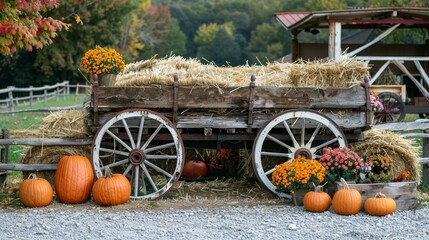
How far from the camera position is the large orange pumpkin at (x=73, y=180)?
26.4 ft

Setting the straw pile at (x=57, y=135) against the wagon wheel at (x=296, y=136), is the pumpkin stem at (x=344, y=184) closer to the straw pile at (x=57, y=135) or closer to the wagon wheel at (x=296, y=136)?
the wagon wheel at (x=296, y=136)

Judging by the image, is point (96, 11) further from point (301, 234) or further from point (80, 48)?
point (301, 234)

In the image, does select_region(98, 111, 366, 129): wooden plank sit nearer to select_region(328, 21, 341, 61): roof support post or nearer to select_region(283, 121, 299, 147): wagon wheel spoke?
select_region(283, 121, 299, 147): wagon wheel spoke

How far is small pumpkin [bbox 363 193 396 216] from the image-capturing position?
287 inches

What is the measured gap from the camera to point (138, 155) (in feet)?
27.3

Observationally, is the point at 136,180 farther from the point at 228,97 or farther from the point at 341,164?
the point at 341,164

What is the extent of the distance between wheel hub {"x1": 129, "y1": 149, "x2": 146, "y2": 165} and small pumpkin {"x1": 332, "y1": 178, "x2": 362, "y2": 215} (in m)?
2.29

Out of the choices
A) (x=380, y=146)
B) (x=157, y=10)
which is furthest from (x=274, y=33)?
(x=380, y=146)

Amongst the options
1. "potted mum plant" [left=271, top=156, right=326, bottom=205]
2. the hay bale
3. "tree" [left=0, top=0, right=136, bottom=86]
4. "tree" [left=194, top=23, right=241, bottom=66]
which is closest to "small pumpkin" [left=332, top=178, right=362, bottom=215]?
"potted mum plant" [left=271, top=156, right=326, bottom=205]

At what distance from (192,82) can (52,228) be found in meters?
2.49

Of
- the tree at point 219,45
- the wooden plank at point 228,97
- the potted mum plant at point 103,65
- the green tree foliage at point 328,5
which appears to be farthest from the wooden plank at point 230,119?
the tree at point 219,45

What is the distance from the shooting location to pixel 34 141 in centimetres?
861

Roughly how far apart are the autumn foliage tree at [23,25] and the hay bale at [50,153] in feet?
5.20

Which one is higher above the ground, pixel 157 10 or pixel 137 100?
pixel 157 10
